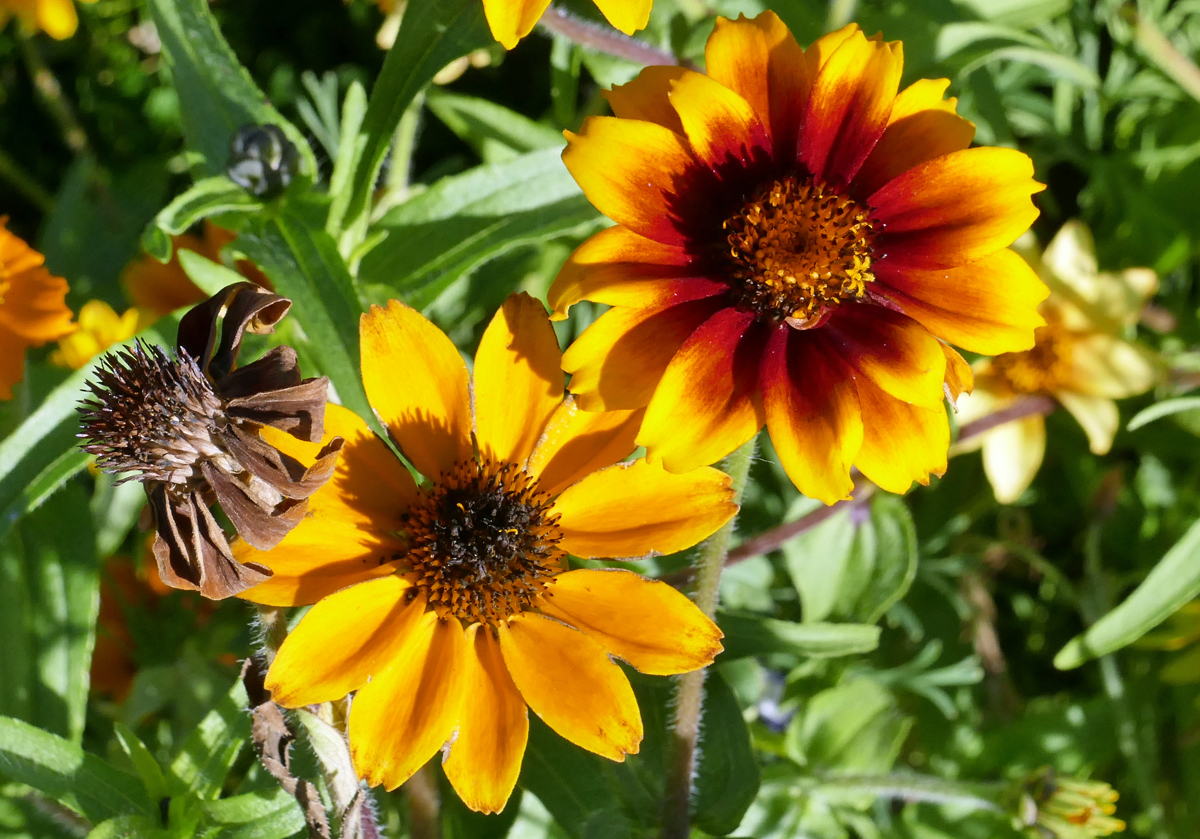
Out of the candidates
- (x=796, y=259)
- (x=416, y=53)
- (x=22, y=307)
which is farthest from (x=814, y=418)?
(x=22, y=307)

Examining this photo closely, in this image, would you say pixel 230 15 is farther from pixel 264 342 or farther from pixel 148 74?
pixel 264 342

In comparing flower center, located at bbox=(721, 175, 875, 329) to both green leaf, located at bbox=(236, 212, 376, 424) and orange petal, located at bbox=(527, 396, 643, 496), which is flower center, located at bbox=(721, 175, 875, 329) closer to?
orange petal, located at bbox=(527, 396, 643, 496)

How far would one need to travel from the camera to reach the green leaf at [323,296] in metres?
1.35

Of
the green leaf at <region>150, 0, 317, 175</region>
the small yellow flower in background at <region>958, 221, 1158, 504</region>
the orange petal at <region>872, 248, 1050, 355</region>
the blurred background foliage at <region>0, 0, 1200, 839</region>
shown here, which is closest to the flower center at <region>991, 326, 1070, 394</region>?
the small yellow flower in background at <region>958, 221, 1158, 504</region>

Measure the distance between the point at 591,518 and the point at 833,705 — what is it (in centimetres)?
78

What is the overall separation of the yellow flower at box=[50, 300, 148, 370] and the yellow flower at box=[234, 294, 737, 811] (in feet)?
2.59

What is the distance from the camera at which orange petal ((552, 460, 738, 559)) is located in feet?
4.08

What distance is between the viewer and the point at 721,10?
6.30ft

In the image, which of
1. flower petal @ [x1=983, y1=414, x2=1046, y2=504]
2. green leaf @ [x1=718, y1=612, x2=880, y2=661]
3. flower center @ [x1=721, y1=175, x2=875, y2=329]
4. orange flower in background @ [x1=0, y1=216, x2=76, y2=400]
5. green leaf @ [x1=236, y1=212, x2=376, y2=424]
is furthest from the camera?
flower petal @ [x1=983, y1=414, x2=1046, y2=504]

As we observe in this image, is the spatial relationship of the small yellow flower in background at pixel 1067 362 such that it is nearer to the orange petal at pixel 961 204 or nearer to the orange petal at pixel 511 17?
the orange petal at pixel 961 204

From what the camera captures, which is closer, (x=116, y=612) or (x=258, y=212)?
(x=258, y=212)

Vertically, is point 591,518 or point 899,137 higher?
point 899,137

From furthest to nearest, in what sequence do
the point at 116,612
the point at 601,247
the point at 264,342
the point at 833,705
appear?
the point at 116,612 → the point at 833,705 → the point at 264,342 → the point at 601,247

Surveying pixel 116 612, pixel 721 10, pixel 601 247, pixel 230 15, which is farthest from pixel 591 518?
pixel 230 15
